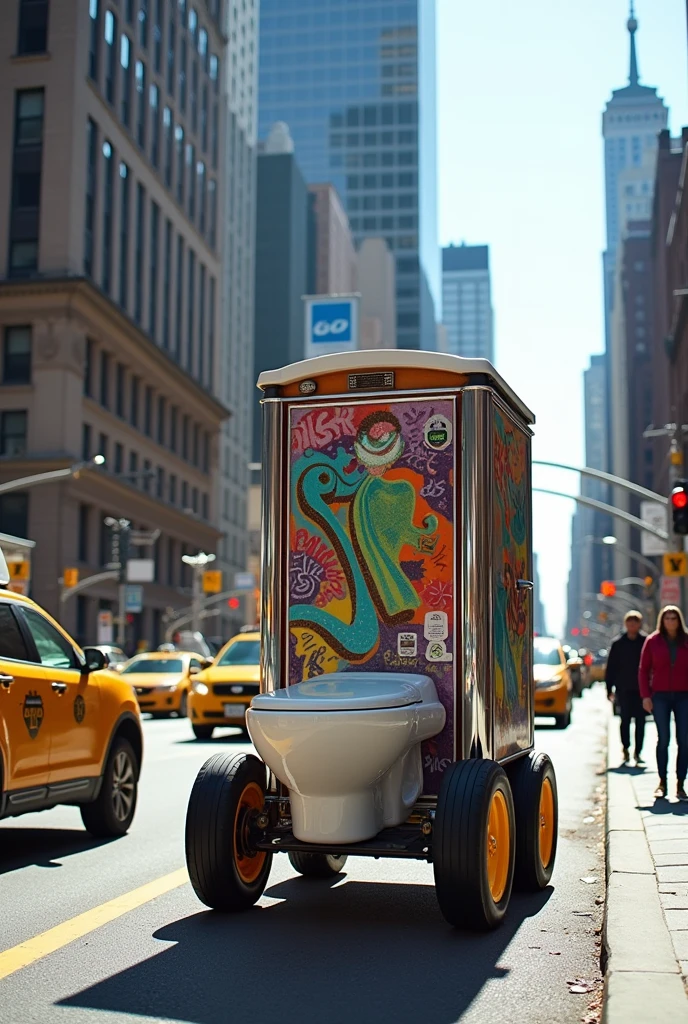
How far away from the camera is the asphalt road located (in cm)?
538

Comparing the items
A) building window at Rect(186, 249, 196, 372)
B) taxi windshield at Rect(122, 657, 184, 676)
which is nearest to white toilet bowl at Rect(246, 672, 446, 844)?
taxi windshield at Rect(122, 657, 184, 676)

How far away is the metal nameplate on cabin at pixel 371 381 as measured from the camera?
761cm

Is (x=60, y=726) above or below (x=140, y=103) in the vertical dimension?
below

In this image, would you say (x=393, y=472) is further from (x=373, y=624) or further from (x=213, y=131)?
(x=213, y=131)

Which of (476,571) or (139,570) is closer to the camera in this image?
(476,571)

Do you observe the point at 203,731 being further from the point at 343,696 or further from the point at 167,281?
the point at 167,281

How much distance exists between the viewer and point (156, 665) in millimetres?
30531

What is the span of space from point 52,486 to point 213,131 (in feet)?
138

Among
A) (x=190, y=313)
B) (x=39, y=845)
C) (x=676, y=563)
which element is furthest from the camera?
(x=190, y=313)

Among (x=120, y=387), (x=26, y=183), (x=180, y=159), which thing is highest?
(x=180, y=159)

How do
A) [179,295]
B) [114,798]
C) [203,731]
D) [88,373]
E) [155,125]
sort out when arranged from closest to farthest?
[114,798] → [203,731] → [88,373] → [155,125] → [179,295]

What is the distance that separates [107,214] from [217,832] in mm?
63801

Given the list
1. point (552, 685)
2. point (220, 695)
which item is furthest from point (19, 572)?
point (552, 685)

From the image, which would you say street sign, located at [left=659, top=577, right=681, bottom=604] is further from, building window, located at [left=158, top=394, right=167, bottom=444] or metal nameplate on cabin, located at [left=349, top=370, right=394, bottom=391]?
building window, located at [left=158, top=394, right=167, bottom=444]
